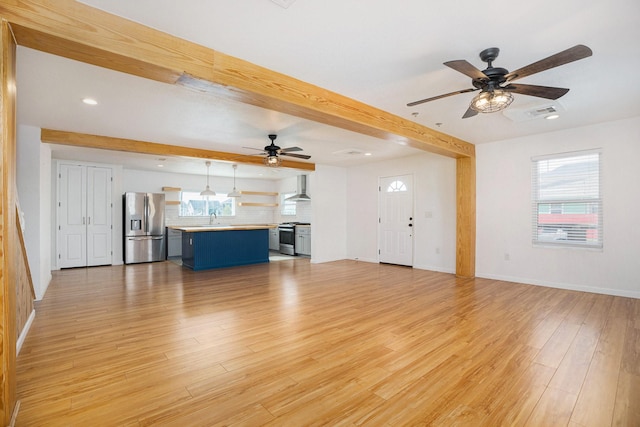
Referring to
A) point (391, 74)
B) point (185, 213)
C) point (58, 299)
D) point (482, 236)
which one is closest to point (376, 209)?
point (482, 236)

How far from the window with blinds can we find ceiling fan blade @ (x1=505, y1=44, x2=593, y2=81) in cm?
339

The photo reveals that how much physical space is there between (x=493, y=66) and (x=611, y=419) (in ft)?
9.07

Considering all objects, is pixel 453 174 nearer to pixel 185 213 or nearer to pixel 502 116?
pixel 502 116

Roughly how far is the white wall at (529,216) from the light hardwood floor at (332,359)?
1.32 ft

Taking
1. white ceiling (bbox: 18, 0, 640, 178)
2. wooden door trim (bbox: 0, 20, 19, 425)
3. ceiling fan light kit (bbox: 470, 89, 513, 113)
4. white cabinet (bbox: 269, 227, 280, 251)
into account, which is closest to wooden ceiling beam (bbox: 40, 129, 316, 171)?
white ceiling (bbox: 18, 0, 640, 178)

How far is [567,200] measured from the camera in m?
4.79

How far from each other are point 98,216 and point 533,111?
877cm

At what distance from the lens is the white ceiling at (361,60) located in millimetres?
1993

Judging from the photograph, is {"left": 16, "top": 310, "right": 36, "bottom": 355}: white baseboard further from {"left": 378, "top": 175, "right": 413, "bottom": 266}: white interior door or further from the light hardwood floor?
{"left": 378, "top": 175, "right": 413, "bottom": 266}: white interior door

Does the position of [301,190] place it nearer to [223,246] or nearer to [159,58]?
[223,246]

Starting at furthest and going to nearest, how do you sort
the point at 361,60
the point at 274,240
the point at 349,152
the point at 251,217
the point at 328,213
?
the point at 251,217 < the point at 274,240 < the point at 328,213 < the point at 349,152 < the point at 361,60

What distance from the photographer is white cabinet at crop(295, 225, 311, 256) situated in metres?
8.62

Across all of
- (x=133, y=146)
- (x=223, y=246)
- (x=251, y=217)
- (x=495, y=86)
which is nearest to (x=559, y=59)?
(x=495, y=86)

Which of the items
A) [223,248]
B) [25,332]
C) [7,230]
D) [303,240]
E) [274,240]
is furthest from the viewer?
[274,240]
